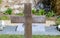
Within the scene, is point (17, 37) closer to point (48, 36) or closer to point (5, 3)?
point (48, 36)

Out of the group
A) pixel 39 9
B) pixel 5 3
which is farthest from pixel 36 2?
pixel 5 3

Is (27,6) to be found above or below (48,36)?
above

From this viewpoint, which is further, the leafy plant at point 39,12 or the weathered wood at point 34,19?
the leafy plant at point 39,12

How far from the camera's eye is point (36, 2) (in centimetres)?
970

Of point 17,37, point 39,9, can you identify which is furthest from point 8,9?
point 17,37

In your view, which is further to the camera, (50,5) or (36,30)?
(50,5)

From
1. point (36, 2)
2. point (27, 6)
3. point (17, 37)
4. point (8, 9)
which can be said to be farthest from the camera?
point (36, 2)

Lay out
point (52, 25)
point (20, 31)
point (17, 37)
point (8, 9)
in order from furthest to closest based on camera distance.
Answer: point (8, 9) → point (52, 25) → point (20, 31) → point (17, 37)

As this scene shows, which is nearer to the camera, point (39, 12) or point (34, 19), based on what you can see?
point (34, 19)

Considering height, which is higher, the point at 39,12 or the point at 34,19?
the point at 34,19

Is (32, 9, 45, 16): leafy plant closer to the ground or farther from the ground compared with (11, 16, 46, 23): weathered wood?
closer to the ground

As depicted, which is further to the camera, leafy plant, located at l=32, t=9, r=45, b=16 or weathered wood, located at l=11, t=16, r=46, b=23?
leafy plant, located at l=32, t=9, r=45, b=16

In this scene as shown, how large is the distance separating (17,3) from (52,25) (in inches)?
90.8

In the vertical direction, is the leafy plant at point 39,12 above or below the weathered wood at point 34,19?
below
